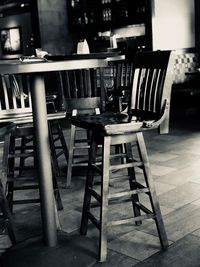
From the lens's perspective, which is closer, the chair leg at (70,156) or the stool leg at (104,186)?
the stool leg at (104,186)

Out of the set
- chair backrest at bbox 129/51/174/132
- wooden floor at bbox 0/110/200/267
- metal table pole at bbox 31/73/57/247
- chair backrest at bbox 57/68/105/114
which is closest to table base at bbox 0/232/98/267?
wooden floor at bbox 0/110/200/267

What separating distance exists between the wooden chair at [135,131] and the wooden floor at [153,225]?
100mm

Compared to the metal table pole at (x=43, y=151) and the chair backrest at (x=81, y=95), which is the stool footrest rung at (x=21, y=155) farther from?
the chair backrest at (x=81, y=95)

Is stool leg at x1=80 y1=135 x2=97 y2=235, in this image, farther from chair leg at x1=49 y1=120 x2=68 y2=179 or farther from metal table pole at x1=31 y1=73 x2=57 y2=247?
chair leg at x1=49 y1=120 x2=68 y2=179

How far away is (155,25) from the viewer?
6.42 m

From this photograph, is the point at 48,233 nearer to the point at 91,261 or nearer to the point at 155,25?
the point at 91,261

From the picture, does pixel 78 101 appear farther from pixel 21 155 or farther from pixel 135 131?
pixel 135 131

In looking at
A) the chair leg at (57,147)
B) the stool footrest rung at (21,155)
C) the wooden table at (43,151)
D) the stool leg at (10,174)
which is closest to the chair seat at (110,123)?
the wooden table at (43,151)

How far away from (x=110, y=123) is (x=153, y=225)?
77cm

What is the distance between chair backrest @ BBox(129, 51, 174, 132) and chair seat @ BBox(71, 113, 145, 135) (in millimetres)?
119

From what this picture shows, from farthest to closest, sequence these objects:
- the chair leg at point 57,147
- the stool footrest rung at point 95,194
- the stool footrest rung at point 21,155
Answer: the chair leg at point 57,147
the stool footrest rung at point 21,155
the stool footrest rung at point 95,194

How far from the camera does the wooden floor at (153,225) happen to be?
205cm

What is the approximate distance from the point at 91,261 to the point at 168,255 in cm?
41

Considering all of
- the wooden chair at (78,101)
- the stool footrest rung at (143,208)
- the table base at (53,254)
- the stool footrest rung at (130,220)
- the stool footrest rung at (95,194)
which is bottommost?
the table base at (53,254)
